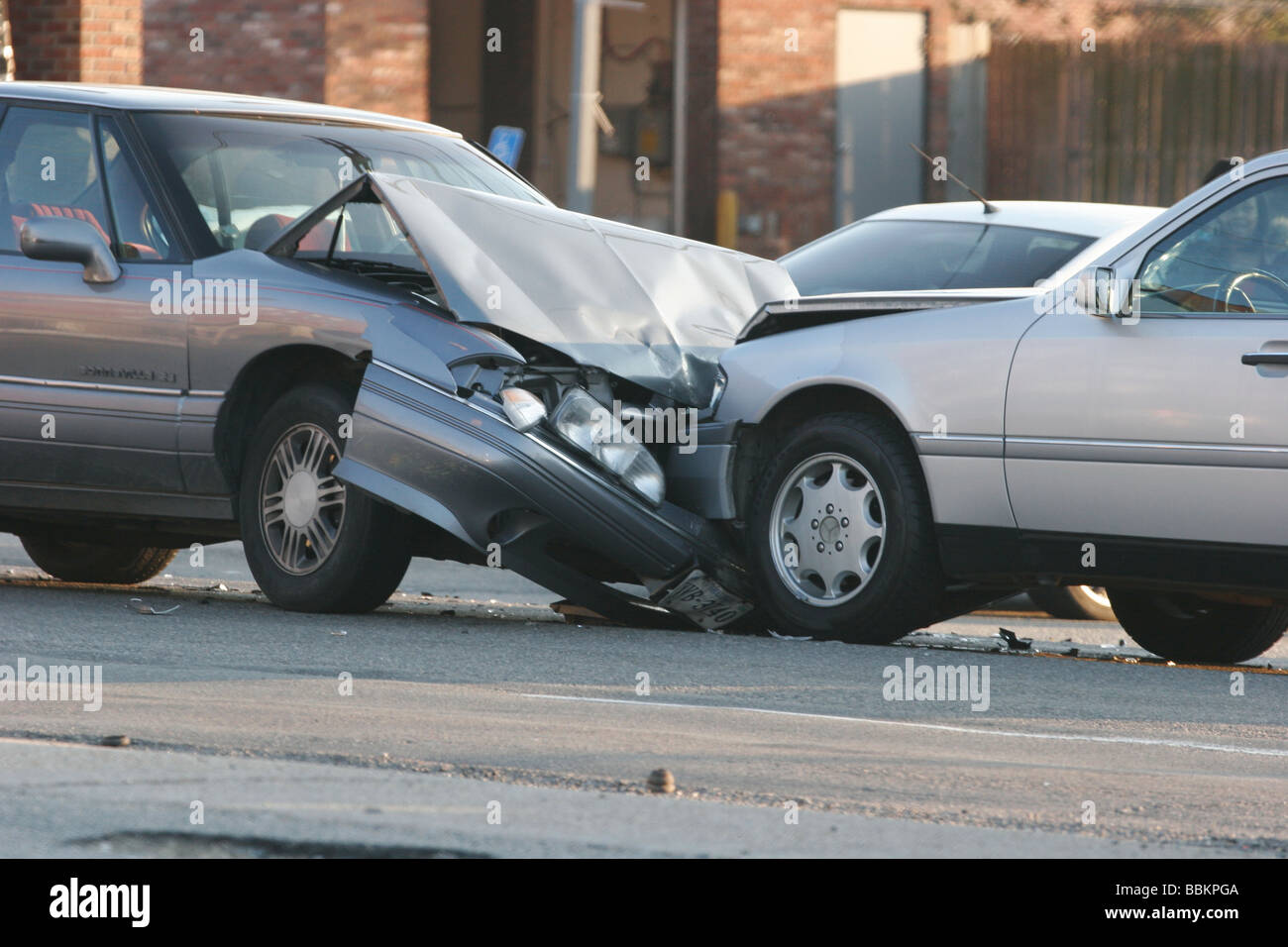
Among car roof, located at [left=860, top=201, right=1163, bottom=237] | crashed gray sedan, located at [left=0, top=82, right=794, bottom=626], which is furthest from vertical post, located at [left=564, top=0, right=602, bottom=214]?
crashed gray sedan, located at [left=0, top=82, right=794, bottom=626]

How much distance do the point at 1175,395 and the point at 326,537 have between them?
9.73 ft

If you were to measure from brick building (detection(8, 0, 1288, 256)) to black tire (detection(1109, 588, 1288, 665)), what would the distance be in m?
12.8

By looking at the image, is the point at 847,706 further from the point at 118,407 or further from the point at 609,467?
the point at 118,407

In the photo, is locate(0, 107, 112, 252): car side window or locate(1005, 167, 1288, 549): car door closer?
locate(1005, 167, 1288, 549): car door

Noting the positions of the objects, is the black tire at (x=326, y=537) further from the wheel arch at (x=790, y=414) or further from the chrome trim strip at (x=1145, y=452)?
the chrome trim strip at (x=1145, y=452)

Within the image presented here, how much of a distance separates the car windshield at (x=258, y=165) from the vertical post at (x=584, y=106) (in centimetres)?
803

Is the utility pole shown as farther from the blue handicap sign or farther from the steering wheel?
the steering wheel

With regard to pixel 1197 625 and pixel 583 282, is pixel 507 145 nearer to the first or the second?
pixel 583 282

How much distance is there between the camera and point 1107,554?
284 inches

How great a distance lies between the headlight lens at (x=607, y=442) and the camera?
7691 mm

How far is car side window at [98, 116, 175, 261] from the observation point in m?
8.27

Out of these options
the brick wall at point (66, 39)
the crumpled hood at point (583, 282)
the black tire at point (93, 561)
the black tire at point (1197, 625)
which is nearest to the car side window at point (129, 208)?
the crumpled hood at point (583, 282)

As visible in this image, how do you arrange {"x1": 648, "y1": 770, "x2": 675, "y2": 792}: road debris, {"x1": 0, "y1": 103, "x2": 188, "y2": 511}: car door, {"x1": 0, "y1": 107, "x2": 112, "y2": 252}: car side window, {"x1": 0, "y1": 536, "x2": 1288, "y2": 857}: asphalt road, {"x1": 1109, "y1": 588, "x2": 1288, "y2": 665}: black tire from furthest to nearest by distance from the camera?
{"x1": 0, "y1": 107, "x2": 112, "y2": 252}: car side window < {"x1": 0, "y1": 103, "x2": 188, "y2": 511}: car door < {"x1": 1109, "y1": 588, "x2": 1288, "y2": 665}: black tire < {"x1": 648, "y1": 770, "x2": 675, "y2": 792}: road debris < {"x1": 0, "y1": 536, "x2": 1288, "y2": 857}: asphalt road
